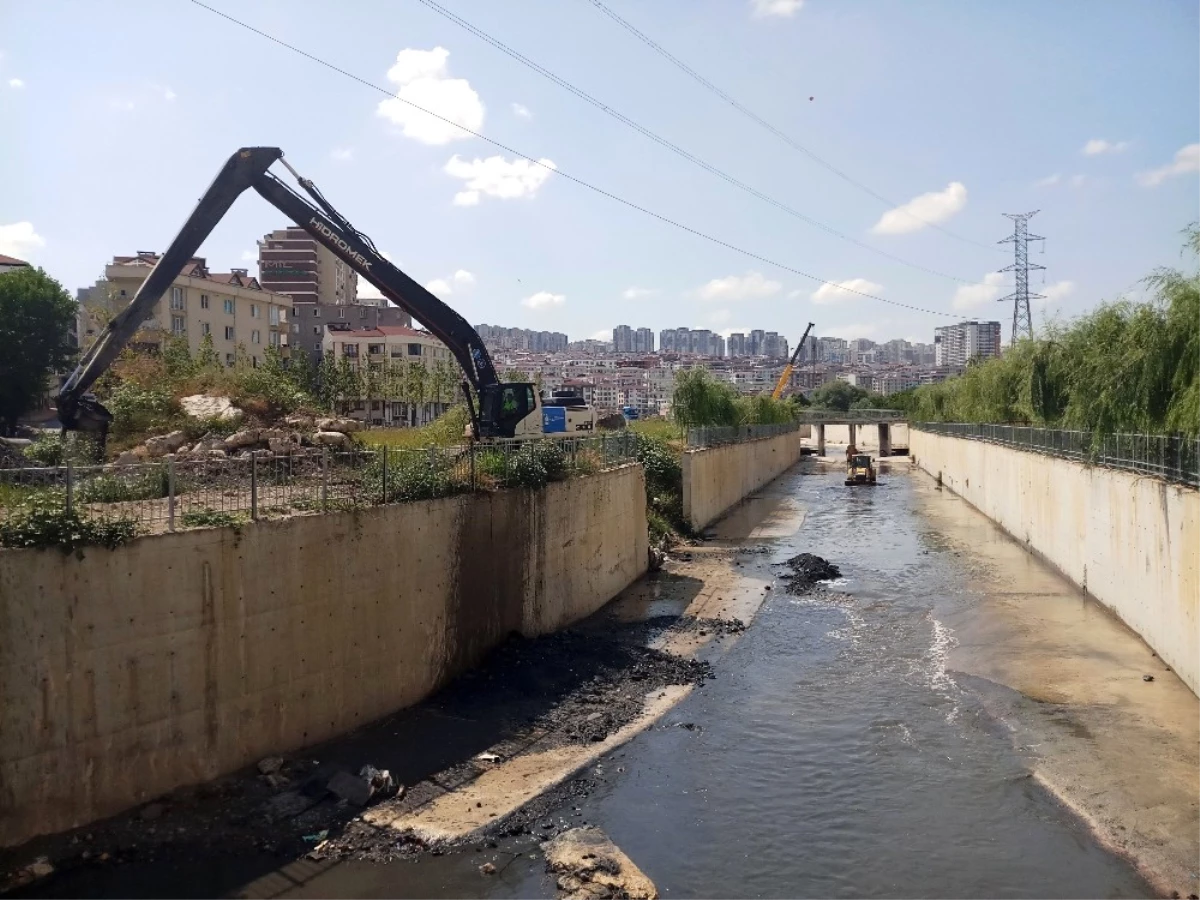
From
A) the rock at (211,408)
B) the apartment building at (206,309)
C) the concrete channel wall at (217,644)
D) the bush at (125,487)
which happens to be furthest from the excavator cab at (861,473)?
the bush at (125,487)

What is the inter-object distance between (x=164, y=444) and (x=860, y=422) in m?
94.0

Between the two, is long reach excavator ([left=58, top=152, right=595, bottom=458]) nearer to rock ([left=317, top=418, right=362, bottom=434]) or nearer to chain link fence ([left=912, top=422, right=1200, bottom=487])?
rock ([left=317, top=418, right=362, bottom=434])

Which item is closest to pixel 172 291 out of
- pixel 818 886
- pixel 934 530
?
pixel 934 530

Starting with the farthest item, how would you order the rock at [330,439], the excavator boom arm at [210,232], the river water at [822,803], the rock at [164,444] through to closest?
the rock at [164,444] → the rock at [330,439] → the excavator boom arm at [210,232] → the river water at [822,803]

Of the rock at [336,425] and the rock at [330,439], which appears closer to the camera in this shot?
the rock at [330,439]

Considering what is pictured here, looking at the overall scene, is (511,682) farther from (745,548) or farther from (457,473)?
(745,548)

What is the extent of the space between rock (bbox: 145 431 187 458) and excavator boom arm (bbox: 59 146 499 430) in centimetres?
231

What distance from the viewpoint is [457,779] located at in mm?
13047

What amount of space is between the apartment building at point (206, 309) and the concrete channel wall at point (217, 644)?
41.7 meters

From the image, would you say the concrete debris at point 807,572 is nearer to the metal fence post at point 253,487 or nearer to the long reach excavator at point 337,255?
the long reach excavator at point 337,255

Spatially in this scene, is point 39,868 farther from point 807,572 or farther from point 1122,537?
point 807,572

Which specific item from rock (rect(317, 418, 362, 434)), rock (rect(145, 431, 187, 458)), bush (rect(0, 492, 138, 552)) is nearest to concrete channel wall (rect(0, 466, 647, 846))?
bush (rect(0, 492, 138, 552))

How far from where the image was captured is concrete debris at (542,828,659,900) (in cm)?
1042

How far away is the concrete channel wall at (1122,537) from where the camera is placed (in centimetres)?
1725
